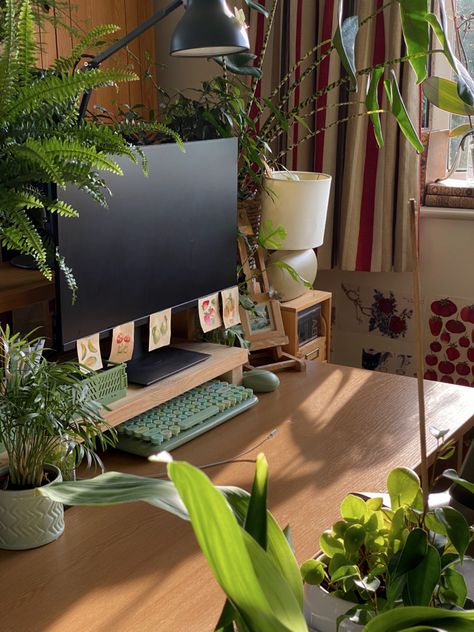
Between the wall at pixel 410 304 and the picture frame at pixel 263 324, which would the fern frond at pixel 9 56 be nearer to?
the picture frame at pixel 263 324

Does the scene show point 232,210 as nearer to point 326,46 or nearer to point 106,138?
point 106,138

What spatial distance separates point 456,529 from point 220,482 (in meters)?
0.79

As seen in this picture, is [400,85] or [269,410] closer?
[269,410]

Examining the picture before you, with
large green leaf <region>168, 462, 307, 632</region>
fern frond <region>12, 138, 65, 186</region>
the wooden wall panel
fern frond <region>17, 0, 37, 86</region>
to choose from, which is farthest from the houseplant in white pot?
the wooden wall panel

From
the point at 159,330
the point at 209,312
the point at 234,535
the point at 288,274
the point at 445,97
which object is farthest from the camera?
the point at 288,274

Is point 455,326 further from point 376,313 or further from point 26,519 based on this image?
point 26,519

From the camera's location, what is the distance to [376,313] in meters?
3.04

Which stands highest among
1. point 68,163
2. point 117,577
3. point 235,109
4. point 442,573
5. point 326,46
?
point 326,46

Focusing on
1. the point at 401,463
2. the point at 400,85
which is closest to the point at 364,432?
the point at 401,463

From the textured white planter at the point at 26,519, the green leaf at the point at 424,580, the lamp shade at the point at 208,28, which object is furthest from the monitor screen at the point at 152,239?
the green leaf at the point at 424,580

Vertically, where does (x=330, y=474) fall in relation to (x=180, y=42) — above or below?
below

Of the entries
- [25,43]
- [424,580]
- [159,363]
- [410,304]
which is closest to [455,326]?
[410,304]

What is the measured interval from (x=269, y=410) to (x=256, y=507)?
4.08 feet

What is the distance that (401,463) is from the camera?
150 cm
